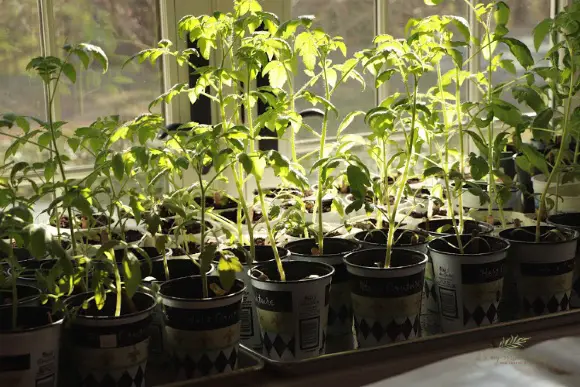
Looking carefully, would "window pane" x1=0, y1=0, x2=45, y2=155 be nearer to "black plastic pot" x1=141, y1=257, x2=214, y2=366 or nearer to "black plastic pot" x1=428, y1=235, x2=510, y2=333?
"black plastic pot" x1=141, y1=257, x2=214, y2=366

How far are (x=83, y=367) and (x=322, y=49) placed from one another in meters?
0.69

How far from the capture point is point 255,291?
132 cm

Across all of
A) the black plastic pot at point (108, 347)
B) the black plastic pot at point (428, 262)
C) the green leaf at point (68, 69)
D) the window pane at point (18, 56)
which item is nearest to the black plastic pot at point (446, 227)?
the black plastic pot at point (428, 262)

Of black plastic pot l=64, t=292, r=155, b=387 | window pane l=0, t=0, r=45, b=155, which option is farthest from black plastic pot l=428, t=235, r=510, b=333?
window pane l=0, t=0, r=45, b=155

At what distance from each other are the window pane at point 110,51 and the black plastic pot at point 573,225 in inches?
41.6

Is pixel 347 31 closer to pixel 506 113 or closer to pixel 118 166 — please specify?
pixel 506 113

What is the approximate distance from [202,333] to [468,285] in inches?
20.5

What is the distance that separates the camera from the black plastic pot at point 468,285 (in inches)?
56.4

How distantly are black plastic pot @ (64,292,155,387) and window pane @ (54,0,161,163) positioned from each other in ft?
2.98

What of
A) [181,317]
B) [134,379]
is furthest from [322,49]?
[134,379]

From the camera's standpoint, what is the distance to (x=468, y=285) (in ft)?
4.72

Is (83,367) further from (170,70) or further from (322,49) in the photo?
(170,70)

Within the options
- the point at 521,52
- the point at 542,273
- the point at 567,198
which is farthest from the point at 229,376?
the point at 567,198

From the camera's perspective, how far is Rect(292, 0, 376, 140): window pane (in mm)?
2350
